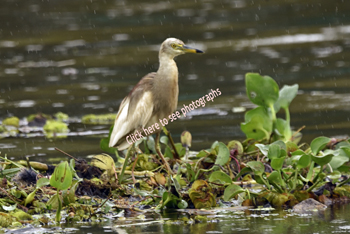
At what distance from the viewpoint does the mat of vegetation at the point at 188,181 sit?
17.5 feet

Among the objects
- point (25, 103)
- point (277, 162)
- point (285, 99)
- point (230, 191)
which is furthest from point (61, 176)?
point (25, 103)

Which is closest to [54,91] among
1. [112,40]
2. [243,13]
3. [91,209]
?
[112,40]

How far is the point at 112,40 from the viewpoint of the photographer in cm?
1556

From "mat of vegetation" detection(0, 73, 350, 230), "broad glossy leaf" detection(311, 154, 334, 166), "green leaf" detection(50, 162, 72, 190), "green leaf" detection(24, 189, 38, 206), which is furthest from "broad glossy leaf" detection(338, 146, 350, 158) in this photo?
"green leaf" detection(24, 189, 38, 206)

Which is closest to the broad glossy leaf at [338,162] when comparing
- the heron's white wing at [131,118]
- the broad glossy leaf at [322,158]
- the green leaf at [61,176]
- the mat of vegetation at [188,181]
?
the mat of vegetation at [188,181]

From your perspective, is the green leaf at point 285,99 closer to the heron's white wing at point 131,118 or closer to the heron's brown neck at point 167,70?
the heron's brown neck at point 167,70

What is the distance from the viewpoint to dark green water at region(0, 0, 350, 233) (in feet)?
27.6

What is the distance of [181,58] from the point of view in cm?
1366

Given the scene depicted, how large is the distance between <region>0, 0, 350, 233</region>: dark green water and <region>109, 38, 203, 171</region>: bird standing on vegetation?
1.35m

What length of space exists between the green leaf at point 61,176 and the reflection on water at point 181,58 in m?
2.66

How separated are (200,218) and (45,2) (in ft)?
55.3

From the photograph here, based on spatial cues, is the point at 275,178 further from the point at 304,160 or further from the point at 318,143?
the point at 318,143

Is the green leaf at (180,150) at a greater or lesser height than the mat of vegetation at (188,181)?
greater

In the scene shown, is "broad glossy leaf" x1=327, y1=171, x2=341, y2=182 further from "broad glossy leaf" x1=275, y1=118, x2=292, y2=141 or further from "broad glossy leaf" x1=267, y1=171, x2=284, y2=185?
"broad glossy leaf" x1=275, y1=118, x2=292, y2=141
